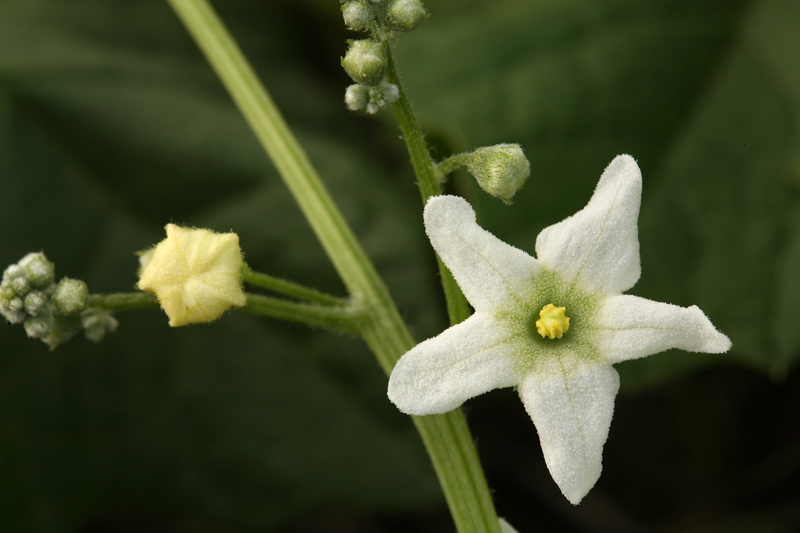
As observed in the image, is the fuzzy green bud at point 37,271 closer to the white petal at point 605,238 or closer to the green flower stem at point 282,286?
the green flower stem at point 282,286

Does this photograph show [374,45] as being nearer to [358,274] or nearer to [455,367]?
[358,274]

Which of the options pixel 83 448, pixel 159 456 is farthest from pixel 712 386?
pixel 83 448

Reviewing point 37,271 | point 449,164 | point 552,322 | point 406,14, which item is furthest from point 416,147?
point 37,271

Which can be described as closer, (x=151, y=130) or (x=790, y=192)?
(x=790, y=192)

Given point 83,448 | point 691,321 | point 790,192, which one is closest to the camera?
point 691,321

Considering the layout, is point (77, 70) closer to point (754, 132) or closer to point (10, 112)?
point (10, 112)

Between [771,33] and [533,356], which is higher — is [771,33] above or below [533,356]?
above

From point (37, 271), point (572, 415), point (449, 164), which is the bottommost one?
point (572, 415)
